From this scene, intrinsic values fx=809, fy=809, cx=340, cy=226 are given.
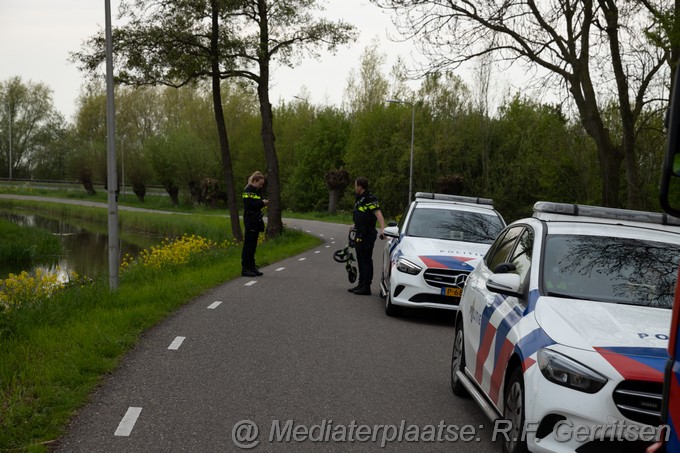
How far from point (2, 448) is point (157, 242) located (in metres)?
32.8

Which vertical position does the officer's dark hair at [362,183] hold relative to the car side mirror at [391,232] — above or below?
above

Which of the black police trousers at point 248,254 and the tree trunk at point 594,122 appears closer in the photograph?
the black police trousers at point 248,254

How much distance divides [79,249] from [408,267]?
25099 millimetres

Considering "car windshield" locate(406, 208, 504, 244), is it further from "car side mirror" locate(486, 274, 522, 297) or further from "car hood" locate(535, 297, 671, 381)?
"car hood" locate(535, 297, 671, 381)

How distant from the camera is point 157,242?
37.2 metres

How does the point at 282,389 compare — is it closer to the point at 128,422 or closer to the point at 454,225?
the point at 128,422

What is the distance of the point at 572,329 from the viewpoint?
471 centimetres

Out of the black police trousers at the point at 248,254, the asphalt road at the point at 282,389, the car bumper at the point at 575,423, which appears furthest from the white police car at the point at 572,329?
the black police trousers at the point at 248,254

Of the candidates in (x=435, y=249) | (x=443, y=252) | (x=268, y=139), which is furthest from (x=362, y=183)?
(x=268, y=139)

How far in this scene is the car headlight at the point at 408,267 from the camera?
11.0 meters

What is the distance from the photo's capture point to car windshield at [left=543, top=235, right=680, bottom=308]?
17.5 ft

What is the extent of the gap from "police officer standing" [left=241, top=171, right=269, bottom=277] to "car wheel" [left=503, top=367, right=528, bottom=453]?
10.3 m

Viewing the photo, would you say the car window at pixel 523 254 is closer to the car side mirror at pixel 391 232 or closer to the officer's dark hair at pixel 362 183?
the car side mirror at pixel 391 232

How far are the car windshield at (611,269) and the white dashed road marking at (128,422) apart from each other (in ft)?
9.79
